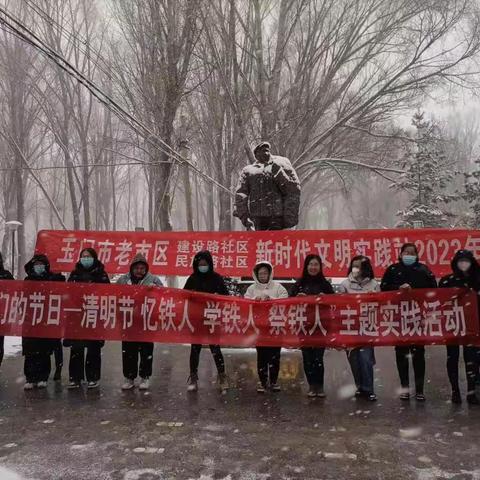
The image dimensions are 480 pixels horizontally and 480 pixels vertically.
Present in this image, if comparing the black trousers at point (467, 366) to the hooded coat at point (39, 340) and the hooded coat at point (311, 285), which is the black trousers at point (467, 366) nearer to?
the hooded coat at point (311, 285)

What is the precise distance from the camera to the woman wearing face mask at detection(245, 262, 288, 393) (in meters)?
5.11

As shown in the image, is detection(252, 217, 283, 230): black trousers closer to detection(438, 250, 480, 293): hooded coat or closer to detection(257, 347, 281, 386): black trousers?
detection(257, 347, 281, 386): black trousers

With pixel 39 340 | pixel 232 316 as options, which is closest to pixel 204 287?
pixel 232 316

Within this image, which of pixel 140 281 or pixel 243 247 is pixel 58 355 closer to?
pixel 140 281

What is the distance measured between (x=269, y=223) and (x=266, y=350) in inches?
116

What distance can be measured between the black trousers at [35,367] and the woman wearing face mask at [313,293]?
2973mm

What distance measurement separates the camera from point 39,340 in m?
5.34

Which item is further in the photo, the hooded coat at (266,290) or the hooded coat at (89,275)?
the hooded coat at (89,275)

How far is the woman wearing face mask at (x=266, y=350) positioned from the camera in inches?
201

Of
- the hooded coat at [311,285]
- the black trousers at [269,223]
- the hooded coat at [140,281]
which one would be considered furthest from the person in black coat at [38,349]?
the black trousers at [269,223]

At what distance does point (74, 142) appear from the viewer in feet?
69.0

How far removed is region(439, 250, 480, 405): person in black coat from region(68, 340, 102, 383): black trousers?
379 cm

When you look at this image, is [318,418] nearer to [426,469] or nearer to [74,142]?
[426,469]

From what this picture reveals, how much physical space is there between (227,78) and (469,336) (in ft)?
36.5
